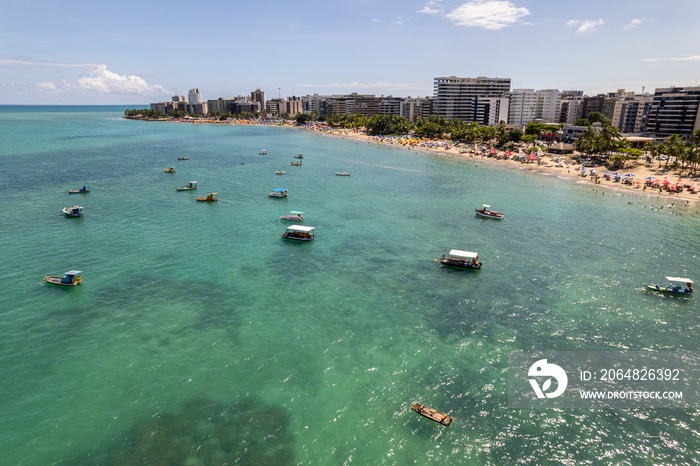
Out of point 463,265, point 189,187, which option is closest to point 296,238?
point 463,265

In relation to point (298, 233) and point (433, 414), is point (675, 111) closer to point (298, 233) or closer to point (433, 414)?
point (298, 233)

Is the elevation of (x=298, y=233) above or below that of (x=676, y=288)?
above

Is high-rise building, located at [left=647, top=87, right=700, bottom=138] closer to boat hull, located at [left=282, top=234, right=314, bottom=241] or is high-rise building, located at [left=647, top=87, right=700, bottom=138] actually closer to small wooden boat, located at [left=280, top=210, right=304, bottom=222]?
small wooden boat, located at [left=280, top=210, right=304, bottom=222]

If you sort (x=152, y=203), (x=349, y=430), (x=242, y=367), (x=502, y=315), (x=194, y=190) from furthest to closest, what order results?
1. (x=194, y=190)
2. (x=152, y=203)
3. (x=502, y=315)
4. (x=242, y=367)
5. (x=349, y=430)

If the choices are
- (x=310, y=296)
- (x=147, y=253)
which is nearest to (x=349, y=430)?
(x=310, y=296)

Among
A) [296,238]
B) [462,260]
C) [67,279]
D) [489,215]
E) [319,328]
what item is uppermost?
[489,215]

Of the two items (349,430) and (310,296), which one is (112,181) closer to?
(310,296)
